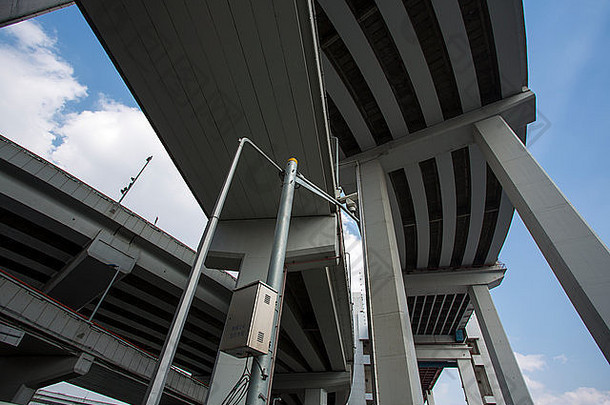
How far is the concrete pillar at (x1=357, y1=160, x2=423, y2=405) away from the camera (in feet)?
22.7

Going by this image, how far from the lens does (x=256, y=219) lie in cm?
871

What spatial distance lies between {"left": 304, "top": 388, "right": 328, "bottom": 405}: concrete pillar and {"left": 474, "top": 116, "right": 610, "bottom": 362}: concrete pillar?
19.4 m

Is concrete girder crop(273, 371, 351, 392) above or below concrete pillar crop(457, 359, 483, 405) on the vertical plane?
below

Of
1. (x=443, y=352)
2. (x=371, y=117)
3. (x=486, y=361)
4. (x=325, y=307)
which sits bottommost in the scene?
(x=325, y=307)

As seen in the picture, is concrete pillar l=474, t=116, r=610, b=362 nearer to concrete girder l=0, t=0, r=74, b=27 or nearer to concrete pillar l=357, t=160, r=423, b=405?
concrete pillar l=357, t=160, r=423, b=405

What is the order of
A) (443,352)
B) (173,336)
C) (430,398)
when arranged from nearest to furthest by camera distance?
(173,336) < (443,352) < (430,398)

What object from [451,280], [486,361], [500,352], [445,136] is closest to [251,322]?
[445,136]

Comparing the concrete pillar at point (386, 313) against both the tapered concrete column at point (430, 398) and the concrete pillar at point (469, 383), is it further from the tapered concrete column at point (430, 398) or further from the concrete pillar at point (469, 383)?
the tapered concrete column at point (430, 398)

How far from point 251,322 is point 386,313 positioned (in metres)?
7.02

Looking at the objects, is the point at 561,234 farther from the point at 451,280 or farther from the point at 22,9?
the point at 451,280

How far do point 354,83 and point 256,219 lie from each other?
688 cm

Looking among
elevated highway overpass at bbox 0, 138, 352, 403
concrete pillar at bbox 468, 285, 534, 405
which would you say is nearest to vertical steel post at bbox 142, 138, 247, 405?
elevated highway overpass at bbox 0, 138, 352, 403


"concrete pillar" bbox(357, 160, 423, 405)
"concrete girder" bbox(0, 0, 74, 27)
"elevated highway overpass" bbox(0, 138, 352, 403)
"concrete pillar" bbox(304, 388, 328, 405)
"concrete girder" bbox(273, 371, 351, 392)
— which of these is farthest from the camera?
"concrete girder" bbox(273, 371, 351, 392)

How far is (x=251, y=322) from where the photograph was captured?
7.50ft
